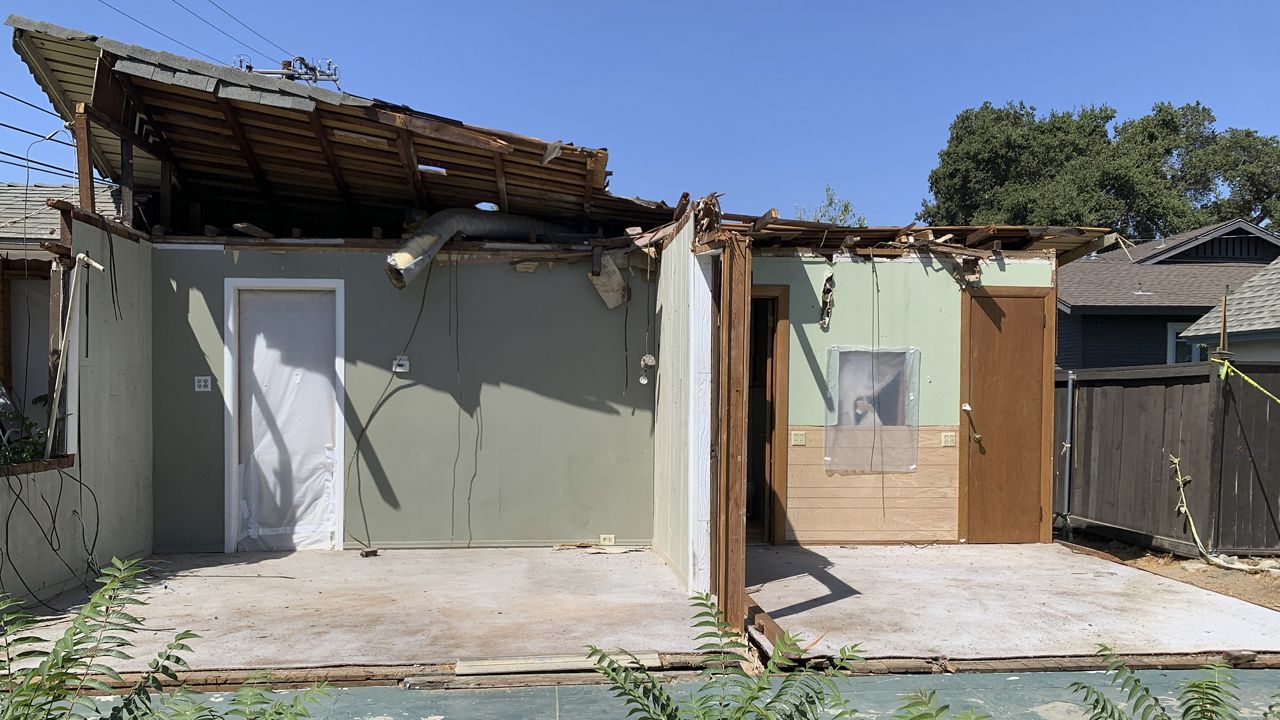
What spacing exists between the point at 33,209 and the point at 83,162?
437 cm

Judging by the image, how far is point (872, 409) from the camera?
26.2ft

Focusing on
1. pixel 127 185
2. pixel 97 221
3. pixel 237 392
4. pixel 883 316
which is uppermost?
pixel 127 185

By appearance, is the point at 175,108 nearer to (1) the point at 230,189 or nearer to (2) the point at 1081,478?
(1) the point at 230,189

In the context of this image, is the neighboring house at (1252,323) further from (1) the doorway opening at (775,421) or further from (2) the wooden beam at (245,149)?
(2) the wooden beam at (245,149)

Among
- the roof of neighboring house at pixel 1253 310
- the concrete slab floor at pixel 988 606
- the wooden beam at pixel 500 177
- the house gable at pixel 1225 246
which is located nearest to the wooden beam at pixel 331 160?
the wooden beam at pixel 500 177

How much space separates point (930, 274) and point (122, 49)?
6.84 metres

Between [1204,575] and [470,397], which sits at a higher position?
[470,397]

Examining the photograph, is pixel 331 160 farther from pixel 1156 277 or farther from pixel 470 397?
pixel 1156 277

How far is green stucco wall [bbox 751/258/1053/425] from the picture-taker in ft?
25.9

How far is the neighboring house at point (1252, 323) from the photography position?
9938 millimetres

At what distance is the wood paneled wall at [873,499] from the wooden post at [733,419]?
266cm

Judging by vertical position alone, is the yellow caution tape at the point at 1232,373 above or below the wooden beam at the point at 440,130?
below

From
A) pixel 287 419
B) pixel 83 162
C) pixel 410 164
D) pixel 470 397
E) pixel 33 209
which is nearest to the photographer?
pixel 83 162

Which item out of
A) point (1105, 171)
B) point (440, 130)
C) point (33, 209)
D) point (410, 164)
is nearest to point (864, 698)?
point (440, 130)
